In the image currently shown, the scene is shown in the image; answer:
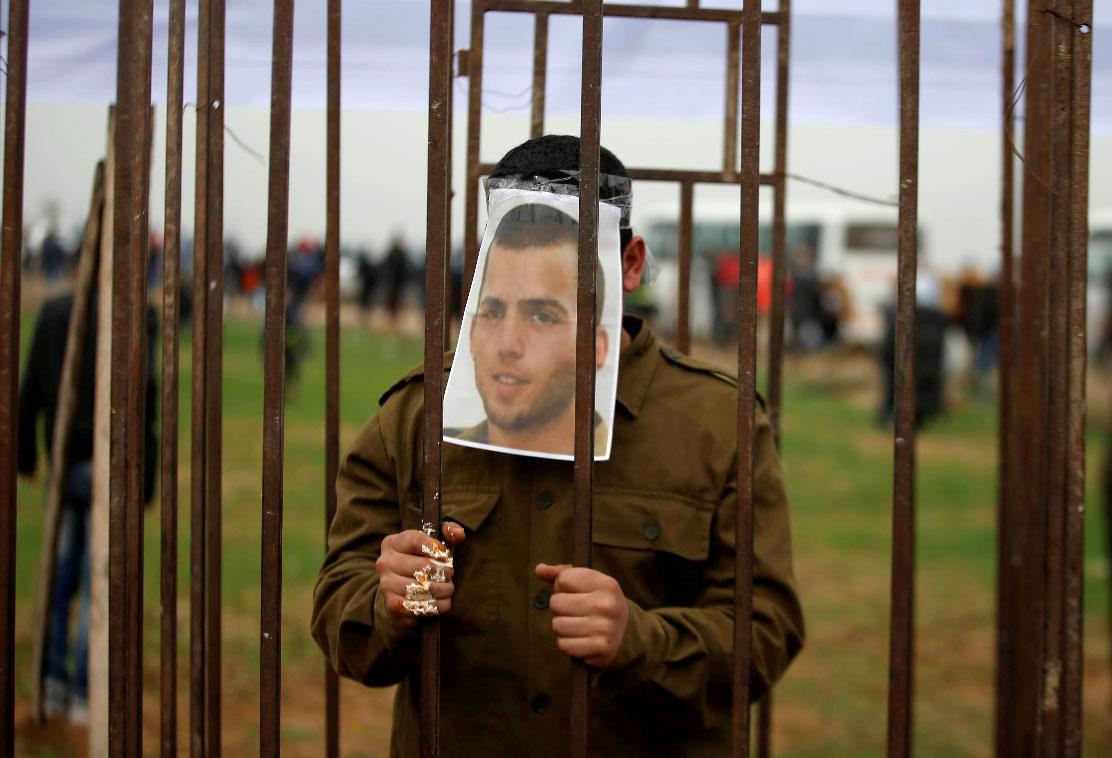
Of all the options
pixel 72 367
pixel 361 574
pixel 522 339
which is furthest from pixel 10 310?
pixel 72 367

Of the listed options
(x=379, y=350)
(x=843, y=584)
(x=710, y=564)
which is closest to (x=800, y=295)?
(x=379, y=350)

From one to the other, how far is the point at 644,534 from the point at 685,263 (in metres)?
1.21

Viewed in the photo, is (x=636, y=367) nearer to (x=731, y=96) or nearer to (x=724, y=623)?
(x=724, y=623)

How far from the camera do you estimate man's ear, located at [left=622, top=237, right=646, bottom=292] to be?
211cm

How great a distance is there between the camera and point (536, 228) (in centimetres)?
195

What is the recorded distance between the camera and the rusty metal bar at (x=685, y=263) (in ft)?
10.00

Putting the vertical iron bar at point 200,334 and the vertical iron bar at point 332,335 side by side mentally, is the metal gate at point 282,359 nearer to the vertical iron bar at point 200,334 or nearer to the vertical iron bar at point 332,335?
the vertical iron bar at point 200,334

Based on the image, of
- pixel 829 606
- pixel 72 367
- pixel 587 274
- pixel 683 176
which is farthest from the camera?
pixel 829 606

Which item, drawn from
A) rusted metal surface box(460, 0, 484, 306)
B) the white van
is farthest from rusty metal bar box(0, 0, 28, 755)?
the white van

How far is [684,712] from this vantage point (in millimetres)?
1992

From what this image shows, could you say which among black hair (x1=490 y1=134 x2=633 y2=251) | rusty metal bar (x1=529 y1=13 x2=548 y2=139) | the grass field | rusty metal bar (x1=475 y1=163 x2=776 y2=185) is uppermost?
rusty metal bar (x1=529 y1=13 x2=548 y2=139)

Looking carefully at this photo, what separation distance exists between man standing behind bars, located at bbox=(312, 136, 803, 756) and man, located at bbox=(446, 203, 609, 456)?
0.11 m

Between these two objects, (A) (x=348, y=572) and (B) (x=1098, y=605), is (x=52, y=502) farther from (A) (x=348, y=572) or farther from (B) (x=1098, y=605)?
(B) (x=1098, y=605)

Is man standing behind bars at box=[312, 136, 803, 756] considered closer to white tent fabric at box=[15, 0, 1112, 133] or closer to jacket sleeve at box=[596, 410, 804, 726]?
jacket sleeve at box=[596, 410, 804, 726]
